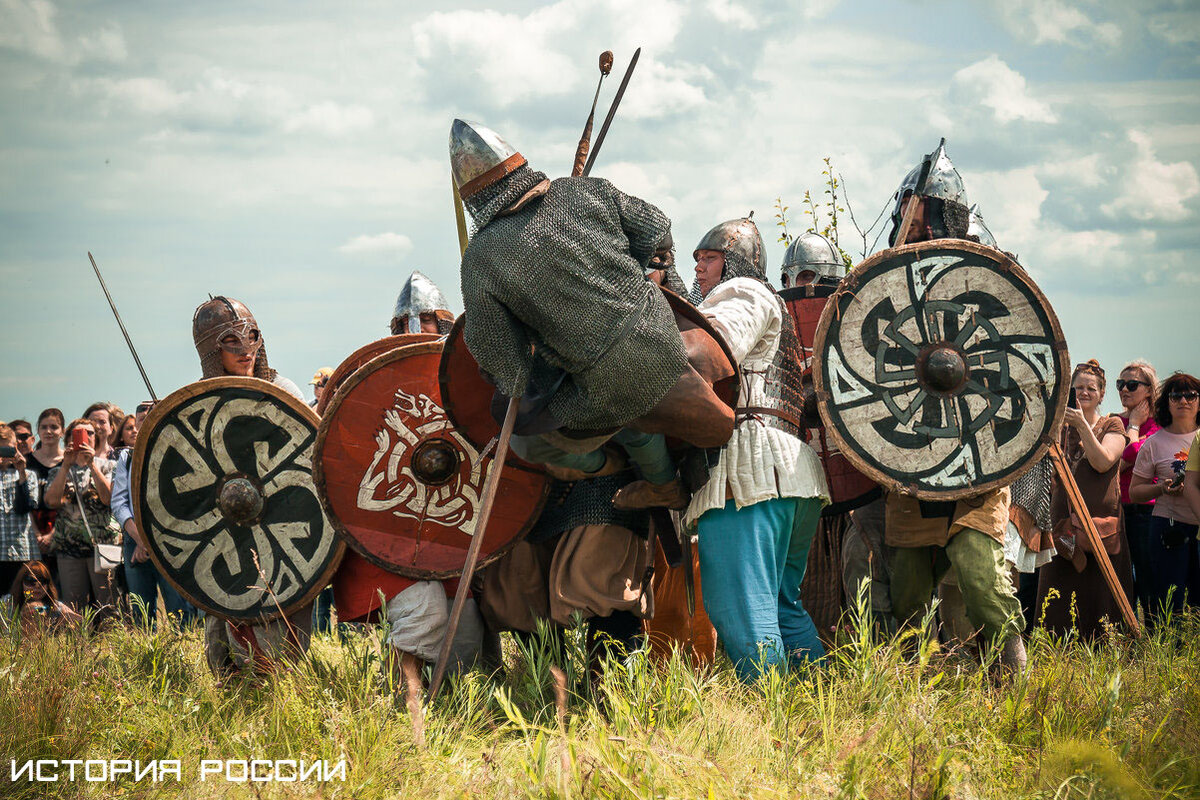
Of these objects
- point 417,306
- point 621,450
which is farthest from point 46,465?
point 621,450

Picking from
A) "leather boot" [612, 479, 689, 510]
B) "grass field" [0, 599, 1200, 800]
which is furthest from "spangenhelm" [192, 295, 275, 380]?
"leather boot" [612, 479, 689, 510]

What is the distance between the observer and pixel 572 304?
2.95m

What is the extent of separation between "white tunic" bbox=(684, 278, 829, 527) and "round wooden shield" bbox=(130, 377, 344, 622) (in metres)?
1.44

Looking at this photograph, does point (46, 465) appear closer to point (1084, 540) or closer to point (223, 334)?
point (223, 334)

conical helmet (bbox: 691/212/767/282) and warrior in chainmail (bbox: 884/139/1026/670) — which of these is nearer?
warrior in chainmail (bbox: 884/139/1026/670)

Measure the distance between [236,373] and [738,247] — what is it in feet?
6.44

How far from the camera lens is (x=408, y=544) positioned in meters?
3.60

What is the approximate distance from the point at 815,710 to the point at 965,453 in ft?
3.27

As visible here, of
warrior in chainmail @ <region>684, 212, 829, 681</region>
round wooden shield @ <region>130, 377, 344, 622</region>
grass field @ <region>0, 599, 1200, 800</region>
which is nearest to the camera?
grass field @ <region>0, 599, 1200, 800</region>

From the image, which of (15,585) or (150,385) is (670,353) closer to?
(150,385)

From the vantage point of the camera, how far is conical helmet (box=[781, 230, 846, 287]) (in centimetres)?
650

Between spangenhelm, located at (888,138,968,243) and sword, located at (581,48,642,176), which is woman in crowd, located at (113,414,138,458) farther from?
spangenhelm, located at (888,138,968,243)

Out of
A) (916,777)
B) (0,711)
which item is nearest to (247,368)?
(0,711)

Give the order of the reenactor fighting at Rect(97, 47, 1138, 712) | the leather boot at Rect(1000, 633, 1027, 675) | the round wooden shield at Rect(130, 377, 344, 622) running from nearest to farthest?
1. the reenactor fighting at Rect(97, 47, 1138, 712)
2. the leather boot at Rect(1000, 633, 1027, 675)
3. the round wooden shield at Rect(130, 377, 344, 622)
